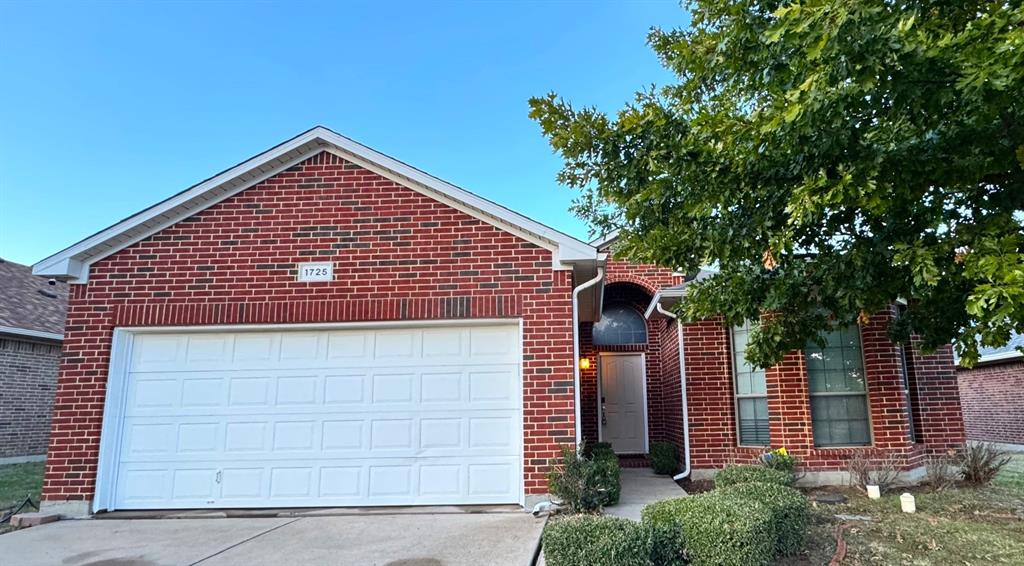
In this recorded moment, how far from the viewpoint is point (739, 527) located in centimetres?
413

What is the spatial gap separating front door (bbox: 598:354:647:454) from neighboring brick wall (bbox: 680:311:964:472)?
3013 mm

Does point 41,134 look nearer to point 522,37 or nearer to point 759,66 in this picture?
point 522,37

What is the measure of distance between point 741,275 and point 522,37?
35.4 feet

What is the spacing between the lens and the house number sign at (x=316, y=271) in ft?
23.9

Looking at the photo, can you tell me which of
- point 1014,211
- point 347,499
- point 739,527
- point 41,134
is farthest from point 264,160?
point 41,134

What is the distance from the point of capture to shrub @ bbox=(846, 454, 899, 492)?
771cm

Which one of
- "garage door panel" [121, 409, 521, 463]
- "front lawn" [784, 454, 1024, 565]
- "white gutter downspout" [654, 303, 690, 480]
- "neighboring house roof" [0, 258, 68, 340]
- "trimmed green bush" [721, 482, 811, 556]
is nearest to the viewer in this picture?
"trimmed green bush" [721, 482, 811, 556]

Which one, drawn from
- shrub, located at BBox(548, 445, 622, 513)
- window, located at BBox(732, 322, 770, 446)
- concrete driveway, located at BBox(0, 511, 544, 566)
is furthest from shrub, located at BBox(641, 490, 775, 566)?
window, located at BBox(732, 322, 770, 446)

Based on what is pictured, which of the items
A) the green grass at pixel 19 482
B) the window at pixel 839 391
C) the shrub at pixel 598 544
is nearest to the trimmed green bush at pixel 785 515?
the shrub at pixel 598 544

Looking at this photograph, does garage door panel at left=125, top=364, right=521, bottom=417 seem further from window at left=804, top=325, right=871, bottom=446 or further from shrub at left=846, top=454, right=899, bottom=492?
shrub at left=846, top=454, right=899, bottom=492

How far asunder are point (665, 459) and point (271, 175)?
8.21 metres

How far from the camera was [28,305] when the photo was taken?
1415 cm

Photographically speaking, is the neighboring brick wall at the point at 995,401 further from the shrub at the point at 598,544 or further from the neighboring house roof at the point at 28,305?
the neighboring house roof at the point at 28,305

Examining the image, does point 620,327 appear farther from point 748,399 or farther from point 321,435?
point 321,435
